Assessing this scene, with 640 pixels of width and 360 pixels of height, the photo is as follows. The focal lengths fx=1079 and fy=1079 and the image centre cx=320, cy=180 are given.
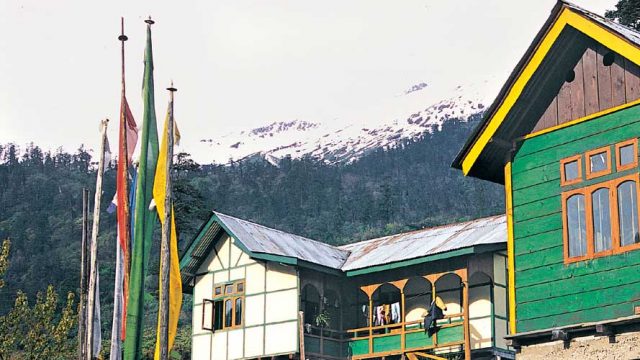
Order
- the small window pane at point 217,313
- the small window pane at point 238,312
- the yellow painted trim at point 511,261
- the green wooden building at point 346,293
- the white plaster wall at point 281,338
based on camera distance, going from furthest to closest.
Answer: the small window pane at point 217,313, the small window pane at point 238,312, the white plaster wall at point 281,338, the green wooden building at point 346,293, the yellow painted trim at point 511,261

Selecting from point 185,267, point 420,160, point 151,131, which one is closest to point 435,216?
point 420,160

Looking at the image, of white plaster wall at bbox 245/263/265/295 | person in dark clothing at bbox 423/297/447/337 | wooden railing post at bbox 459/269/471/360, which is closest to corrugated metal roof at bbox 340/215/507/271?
wooden railing post at bbox 459/269/471/360

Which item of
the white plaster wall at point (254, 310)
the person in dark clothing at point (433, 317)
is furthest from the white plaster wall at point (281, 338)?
the person in dark clothing at point (433, 317)

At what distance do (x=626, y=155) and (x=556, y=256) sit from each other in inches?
85.5

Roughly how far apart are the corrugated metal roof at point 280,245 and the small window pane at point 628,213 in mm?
17216

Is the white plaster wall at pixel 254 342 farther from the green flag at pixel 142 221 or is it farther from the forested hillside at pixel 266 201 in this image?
the forested hillside at pixel 266 201

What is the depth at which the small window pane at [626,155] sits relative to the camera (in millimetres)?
18641

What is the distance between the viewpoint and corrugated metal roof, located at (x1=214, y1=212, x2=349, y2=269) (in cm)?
3562

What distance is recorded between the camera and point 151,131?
2825 cm

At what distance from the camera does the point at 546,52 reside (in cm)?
1997

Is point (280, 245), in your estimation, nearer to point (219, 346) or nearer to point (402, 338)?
point (219, 346)

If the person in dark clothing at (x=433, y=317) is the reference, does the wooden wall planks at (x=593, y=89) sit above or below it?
above

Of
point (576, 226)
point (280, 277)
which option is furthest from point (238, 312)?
point (576, 226)

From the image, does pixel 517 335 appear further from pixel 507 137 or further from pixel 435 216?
pixel 435 216
